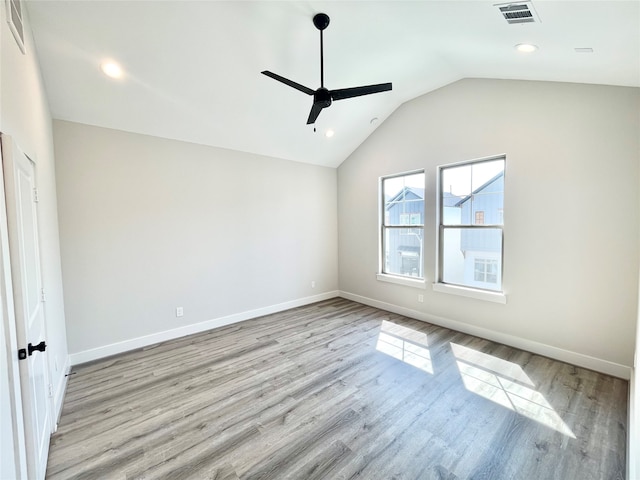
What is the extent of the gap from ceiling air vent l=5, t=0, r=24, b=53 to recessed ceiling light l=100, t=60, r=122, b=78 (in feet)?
3.07

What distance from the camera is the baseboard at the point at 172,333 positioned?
3.19 m

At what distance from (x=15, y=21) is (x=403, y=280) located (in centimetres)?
479

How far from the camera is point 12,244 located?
1.33 m

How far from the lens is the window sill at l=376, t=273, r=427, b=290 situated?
171 inches

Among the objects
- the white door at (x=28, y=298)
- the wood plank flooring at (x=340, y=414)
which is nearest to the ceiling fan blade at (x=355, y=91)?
the white door at (x=28, y=298)

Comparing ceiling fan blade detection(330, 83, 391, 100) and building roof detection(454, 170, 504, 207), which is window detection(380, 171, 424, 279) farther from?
ceiling fan blade detection(330, 83, 391, 100)

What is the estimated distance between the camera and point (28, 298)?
1.58 m

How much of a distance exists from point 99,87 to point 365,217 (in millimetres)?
4116

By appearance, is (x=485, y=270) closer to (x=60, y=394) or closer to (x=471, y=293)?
(x=471, y=293)

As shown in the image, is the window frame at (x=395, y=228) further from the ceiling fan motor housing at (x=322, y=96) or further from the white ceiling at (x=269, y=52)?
the ceiling fan motor housing at (x=322, y=96)

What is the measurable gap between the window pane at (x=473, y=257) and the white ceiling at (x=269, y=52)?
6.21 feet

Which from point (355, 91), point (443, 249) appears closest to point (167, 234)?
point (355, 91)

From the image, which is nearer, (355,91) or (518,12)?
(518,12)

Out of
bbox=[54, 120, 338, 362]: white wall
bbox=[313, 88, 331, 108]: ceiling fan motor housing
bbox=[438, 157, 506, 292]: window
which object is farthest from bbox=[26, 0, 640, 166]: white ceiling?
bbox=[438, 157, 506, 292]: window
